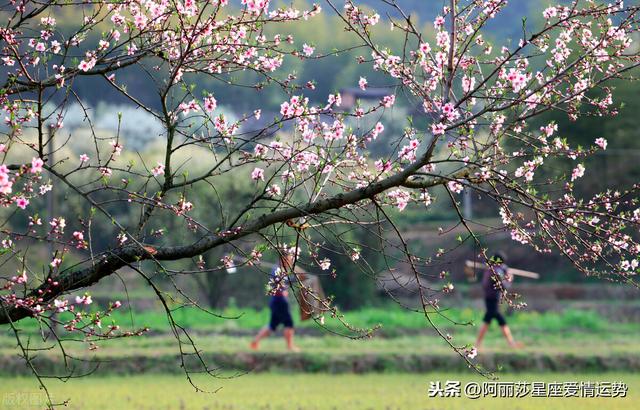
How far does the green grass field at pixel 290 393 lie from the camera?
40.5ft

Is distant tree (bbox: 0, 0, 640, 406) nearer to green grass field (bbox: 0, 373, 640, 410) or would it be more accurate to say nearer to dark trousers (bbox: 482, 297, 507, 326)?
green grass field (bbox: 0, 373, 640, 410)

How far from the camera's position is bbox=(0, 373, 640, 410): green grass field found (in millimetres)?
12352

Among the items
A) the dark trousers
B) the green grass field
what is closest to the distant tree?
the green grass field

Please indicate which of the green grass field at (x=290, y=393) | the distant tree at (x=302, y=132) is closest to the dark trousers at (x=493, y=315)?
the green grass field at (x=290, y=393)

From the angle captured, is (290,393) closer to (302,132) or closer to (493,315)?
(493,315)

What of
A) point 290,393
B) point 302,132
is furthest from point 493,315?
point 302,132

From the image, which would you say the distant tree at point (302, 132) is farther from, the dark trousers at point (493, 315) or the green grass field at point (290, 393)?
the dark trousers at point (493, 315)

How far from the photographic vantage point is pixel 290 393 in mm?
13680

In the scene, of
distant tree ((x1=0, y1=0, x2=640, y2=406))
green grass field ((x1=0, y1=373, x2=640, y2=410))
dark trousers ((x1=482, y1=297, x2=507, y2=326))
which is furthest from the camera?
dark trousers ((x1=482, y1=297, x2=507, y2=326))

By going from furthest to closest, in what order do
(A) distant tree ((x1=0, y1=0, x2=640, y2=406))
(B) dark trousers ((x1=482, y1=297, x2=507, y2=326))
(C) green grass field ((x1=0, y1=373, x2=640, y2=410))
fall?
(B) dark trousers ((x1=482, y1=297, x2=507, y2=326)), (C) green grass field ((x1=0, y1=373, x2=640, y2=410)), (A) distant tree ((x1=0, y1=0, x2=640, y2=406))

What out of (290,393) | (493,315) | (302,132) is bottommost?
(290,393)

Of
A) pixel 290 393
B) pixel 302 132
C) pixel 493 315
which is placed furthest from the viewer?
pixel 493 315

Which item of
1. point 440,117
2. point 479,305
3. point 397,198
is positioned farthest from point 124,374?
point 479,305

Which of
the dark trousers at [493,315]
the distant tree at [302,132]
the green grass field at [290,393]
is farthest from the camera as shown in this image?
the dark trousers at [493,315]
